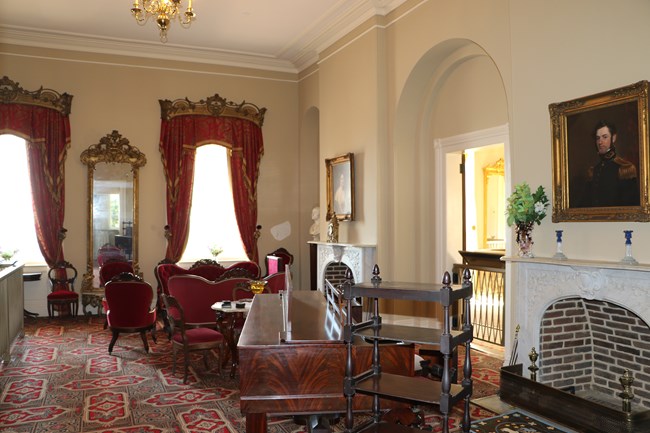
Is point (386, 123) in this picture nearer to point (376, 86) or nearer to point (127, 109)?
point (376, 86)

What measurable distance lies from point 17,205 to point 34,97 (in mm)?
1932

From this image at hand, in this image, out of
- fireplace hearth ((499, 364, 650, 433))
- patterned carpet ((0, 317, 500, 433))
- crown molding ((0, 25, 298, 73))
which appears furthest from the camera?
crown molding ((0, 25, 298, 73))

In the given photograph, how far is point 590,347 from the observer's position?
18.1 ft

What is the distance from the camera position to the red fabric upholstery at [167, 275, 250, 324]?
7199mm

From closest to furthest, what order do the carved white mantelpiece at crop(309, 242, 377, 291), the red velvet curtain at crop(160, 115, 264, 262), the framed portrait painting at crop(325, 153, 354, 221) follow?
1. the carved white mantelpiece at crop(309, 242, 377, 291)
2. the framed portrait painting at crop(325, 153, 354, 221)
3. the red velvet curtain at crop(160, 115, 264, 262)

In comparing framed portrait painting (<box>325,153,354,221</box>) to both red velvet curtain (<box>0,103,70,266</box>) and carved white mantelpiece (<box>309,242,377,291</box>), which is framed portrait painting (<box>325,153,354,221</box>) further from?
red velvet curtain (<box>0,103,70,266</box>)

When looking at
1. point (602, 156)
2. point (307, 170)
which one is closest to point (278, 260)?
point (307, 170)

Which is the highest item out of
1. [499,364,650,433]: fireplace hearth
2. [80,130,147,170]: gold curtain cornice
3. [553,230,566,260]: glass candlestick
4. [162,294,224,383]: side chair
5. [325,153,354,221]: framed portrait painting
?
[80,130,147,170]: gold curtain cornice

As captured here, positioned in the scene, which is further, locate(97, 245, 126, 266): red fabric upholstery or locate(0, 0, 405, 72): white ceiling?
locate(97, 245, 126, 266): red fabric upholstery

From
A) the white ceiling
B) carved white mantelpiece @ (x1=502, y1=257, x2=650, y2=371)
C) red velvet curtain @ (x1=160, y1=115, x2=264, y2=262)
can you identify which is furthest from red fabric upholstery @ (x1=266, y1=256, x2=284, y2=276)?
carved white mantelpiece @ (x1=502, y1=257, x2=650, y2=371)

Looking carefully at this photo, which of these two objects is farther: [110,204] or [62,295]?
[110,204]

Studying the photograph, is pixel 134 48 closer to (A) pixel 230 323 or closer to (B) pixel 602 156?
(A) pixel 230 323

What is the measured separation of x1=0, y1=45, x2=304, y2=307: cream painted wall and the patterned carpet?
10.3 ft

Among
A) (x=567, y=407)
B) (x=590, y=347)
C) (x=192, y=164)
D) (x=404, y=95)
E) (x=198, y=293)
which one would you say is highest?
(x=404, y=95)
